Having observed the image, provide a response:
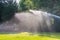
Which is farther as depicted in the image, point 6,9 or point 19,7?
point 19,7

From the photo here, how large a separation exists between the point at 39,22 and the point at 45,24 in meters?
0.41

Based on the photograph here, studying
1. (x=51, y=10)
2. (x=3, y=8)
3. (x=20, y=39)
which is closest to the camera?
(x=20, y=39)

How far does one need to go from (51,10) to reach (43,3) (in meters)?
1.06

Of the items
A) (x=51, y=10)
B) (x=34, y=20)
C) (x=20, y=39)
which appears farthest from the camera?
(x=51, y=10)

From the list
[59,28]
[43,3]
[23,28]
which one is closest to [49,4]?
[43,3]

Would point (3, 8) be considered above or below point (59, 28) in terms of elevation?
above

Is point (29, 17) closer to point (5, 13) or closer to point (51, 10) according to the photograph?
point (5, 13)

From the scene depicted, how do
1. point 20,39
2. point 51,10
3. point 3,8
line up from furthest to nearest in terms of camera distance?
point 51,10 → point 3,8 → point 20,39

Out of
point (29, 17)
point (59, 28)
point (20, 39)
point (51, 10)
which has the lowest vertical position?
point (20, 39)

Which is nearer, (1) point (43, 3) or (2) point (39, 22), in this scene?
(2) point (39, 22)

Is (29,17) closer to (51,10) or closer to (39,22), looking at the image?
(39,22)

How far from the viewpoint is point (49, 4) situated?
16.9 meters

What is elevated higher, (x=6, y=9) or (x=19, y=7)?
(x=19, y=7)

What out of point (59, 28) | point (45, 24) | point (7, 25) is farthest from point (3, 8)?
point (59, 28)
